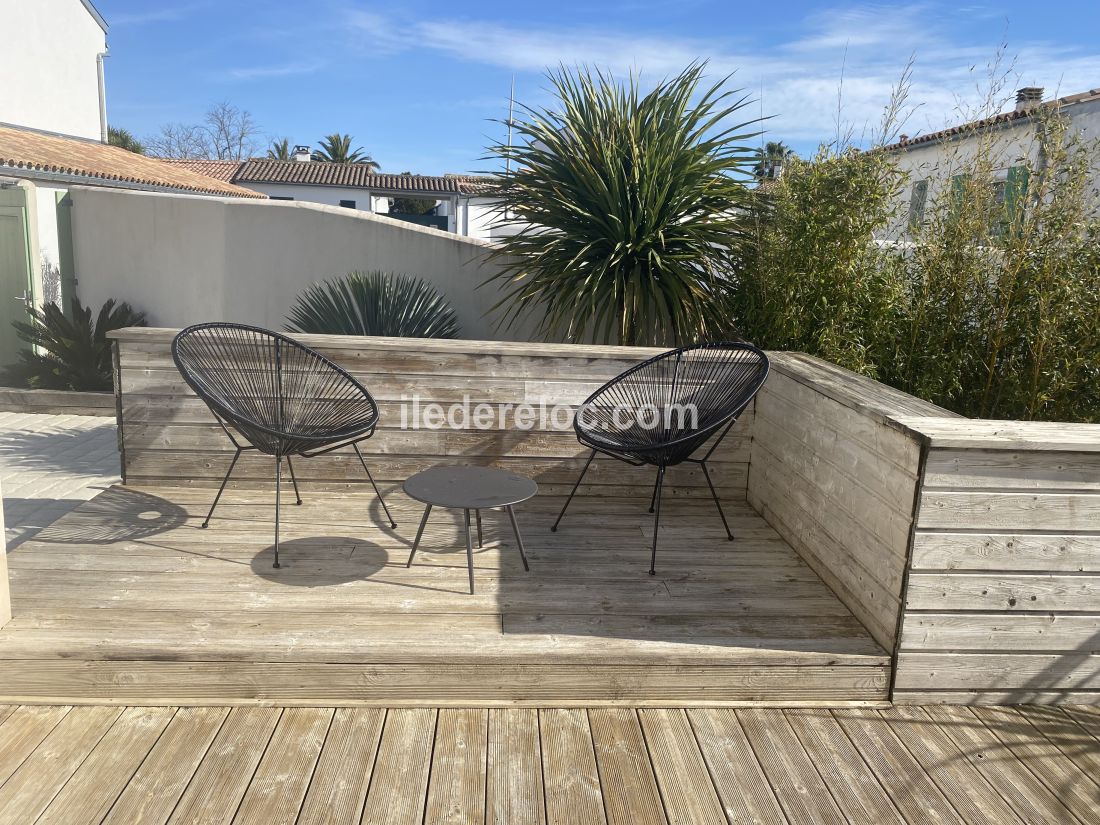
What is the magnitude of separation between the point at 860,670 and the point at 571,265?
279cm

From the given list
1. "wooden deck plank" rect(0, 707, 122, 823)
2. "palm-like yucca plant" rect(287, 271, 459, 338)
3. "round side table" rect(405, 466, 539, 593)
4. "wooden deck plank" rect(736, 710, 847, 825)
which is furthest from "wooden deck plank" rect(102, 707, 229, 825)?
"palm-like yucca plant" rect(287, 271, 459, 338)

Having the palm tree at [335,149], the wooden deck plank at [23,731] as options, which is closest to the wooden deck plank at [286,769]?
the wooden deck plank at [23,731]

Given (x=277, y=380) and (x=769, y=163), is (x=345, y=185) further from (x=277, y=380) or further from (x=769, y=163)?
(x=277, y=380)

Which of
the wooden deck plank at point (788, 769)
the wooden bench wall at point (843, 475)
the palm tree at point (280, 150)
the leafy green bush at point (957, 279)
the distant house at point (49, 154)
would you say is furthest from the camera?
the palm tree at point (280, 150)

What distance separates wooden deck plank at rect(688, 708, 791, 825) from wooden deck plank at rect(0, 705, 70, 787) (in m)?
1.61

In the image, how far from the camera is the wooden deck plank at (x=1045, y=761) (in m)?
1.73

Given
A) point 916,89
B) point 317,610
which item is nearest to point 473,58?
point 916,89

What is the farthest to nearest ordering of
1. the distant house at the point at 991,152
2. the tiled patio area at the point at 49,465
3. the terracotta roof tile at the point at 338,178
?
1. the terracotta roof tile at the point at 338,178
2. the tiled patio area at the point at 49,465
3. the distant house at the point at 991,152

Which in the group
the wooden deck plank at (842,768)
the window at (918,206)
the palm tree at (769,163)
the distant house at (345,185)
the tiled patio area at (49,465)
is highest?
the distant house at (345,185)

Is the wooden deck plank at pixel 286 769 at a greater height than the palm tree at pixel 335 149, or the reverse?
the palm tree at pixel 335 149

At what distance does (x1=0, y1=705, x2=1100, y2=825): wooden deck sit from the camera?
5.33 feet

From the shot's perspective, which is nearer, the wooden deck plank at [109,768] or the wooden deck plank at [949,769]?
the wooden deck plank at [109,768]

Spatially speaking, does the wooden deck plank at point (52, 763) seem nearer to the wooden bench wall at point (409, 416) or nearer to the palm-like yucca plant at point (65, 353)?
the wooden bench wall at point (409, 416)

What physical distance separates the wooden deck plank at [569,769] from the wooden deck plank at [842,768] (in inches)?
21.9
